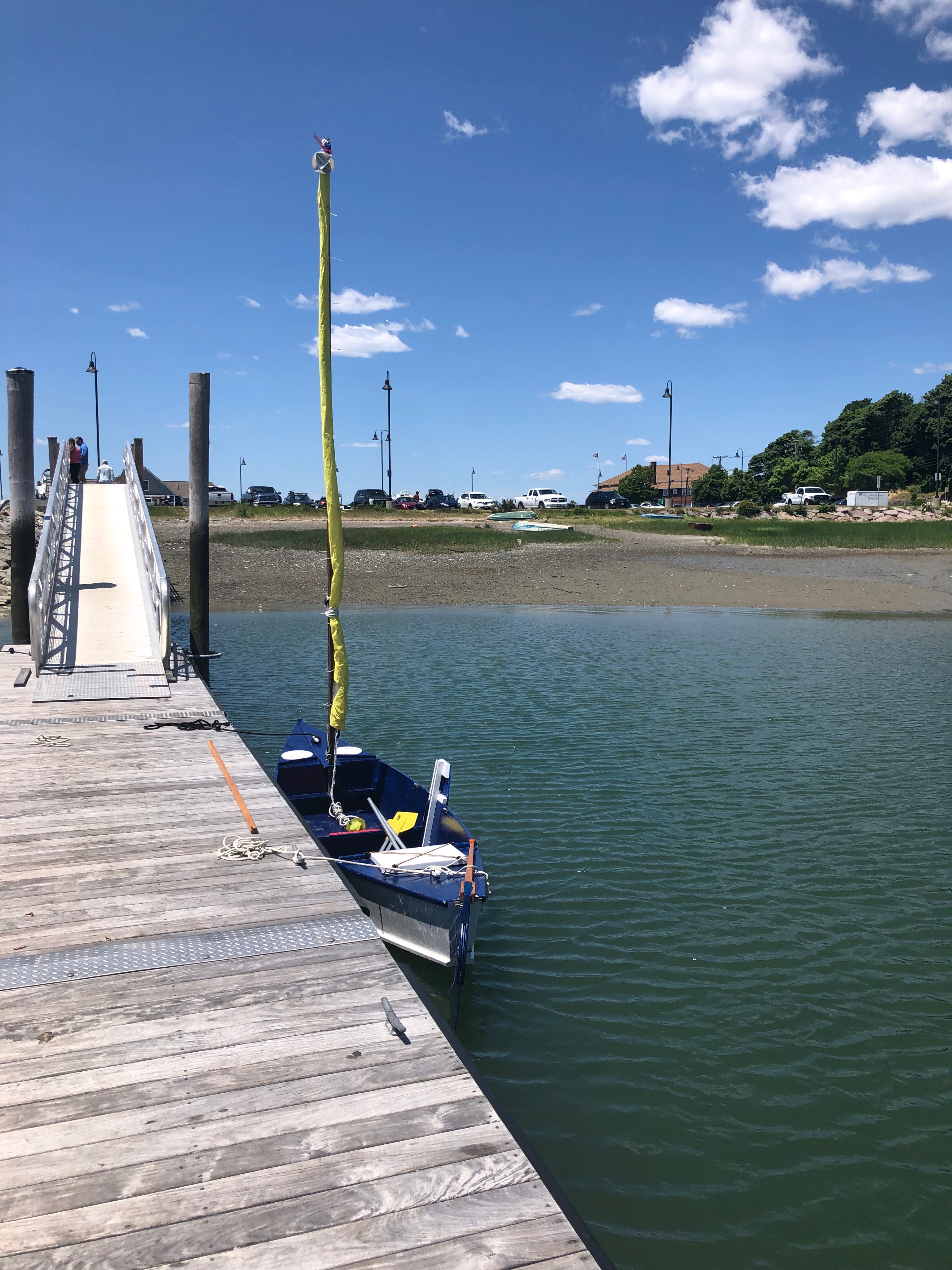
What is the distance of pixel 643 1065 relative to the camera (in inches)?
243

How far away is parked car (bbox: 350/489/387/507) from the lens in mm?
67625

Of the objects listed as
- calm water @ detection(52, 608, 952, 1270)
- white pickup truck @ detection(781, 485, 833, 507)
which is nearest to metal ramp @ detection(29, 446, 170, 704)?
calm water @ detection(52, 608, 952, 1270)

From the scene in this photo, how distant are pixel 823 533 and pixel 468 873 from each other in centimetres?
4503

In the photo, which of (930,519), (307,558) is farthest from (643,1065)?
(930,519)

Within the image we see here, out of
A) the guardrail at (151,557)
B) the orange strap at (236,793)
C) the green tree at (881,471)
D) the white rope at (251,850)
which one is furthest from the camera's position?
the green tree at (881,471)

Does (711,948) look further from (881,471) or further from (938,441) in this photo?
(881,471)

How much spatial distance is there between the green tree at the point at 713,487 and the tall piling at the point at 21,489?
95649 millimetres

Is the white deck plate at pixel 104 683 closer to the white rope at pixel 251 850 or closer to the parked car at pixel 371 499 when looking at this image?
the white rope at pixel 251 850

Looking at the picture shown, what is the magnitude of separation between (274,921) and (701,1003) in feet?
11.3

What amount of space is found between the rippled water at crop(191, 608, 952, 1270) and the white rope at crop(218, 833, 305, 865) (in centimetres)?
148

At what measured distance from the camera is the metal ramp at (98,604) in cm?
1244

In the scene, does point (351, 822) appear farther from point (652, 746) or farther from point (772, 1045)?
point (652, 746)

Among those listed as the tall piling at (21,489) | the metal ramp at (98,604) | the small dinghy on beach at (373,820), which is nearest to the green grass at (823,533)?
the metal ramp at (98,604)

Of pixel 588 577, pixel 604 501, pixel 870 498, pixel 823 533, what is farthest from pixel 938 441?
pixel 588 577
